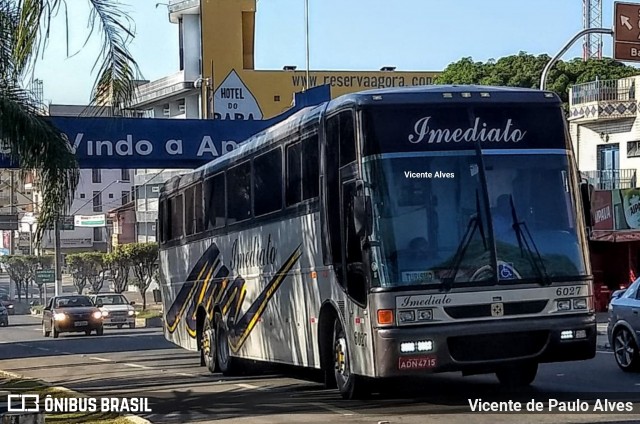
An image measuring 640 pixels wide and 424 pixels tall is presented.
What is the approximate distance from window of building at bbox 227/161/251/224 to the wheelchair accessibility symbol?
5.92 meters

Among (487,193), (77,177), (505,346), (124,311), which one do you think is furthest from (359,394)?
(124,311)

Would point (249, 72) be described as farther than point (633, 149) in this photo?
Yes

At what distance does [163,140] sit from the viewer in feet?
85.3

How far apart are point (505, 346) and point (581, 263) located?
1.33m

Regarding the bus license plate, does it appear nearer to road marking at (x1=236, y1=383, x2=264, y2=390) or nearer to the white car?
road marking at (x1=236, y1=383, x2=264, y2=390)

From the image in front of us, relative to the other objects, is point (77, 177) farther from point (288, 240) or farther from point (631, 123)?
point (631, 123)

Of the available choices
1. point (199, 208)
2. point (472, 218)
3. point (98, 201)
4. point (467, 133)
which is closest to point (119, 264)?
point (98, 201)

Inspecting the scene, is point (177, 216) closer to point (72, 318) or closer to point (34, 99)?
point (34, 99)

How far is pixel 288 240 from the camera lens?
1473 cm

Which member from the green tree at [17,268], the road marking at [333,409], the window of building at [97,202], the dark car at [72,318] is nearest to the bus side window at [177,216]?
the road marking at [333,409]

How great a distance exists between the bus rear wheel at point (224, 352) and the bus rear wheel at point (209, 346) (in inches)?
5.7

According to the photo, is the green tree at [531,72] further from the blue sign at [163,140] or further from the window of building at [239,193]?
the window of building at [239,193]

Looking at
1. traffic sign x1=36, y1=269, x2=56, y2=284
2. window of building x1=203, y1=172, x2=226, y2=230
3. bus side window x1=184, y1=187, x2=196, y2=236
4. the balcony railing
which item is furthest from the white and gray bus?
traffic sign x1=36, y1=269, x2=56, y2=284

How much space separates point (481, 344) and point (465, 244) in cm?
111
